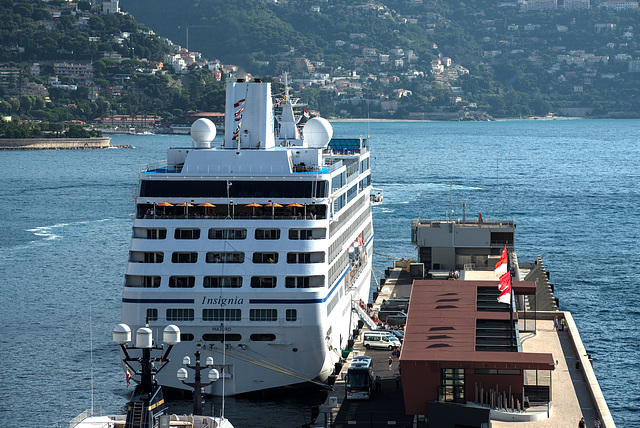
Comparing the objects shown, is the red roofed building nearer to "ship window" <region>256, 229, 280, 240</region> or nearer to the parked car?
"ship window" <region>256, 229, 280, 240</region>

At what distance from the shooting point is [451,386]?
37.8 meters

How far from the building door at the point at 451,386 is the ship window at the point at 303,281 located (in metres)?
10.5

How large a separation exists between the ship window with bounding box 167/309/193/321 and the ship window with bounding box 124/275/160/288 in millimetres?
1389

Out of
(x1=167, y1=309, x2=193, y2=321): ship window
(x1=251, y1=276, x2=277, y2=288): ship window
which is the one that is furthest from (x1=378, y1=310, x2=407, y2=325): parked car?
(x1=167, y1=309, x2=193, y2=321): ship window

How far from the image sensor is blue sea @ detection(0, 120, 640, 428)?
52000 millimetres

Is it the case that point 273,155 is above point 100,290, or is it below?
above

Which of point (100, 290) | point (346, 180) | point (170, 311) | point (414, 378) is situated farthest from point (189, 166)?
point (100, 290)

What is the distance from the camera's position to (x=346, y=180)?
2318 inches

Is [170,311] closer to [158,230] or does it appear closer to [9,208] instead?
[158,230]

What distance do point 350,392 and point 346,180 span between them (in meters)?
16.2

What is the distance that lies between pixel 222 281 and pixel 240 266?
0.99m

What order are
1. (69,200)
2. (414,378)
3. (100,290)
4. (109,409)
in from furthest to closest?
(69,200), (100,290), (109,409), (414,378)

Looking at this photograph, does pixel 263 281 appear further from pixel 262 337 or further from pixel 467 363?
pixel 467 363

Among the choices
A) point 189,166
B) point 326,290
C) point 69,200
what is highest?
point 189,166
